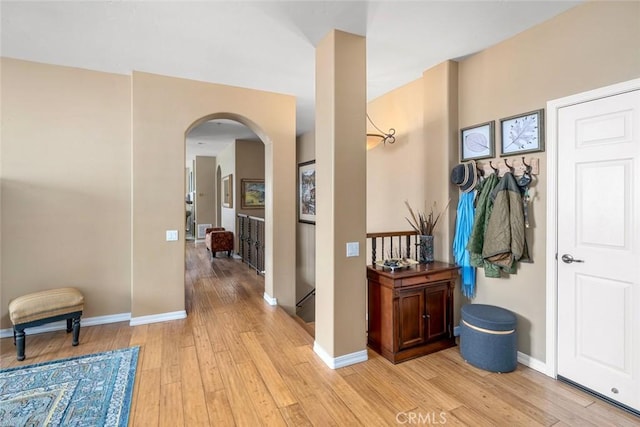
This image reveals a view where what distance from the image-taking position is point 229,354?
112 inches

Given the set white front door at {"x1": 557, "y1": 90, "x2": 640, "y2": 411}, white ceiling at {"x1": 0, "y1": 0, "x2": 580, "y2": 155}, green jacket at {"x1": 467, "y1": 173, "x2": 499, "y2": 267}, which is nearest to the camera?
white front door at {"x1": 557, "y1": 90, "x2": 640, "y2": 411}

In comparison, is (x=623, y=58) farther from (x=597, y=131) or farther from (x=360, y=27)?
(x=360, y=27)

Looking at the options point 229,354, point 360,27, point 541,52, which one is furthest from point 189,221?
point 541,52

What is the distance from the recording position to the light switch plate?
2703 millimetres

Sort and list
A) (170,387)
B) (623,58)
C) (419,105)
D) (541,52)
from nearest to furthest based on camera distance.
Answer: (623,58) → (170,387) → (541,52) → (419,105)

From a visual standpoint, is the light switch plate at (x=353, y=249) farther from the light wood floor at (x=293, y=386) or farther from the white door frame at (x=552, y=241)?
the white door frame at (x=552, y=241)

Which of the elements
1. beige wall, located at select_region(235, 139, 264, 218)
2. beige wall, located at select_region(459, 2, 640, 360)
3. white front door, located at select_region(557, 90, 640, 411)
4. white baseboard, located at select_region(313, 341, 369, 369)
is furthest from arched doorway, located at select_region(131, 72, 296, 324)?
beige wall, located at select_region(235, 139, 264, 218)

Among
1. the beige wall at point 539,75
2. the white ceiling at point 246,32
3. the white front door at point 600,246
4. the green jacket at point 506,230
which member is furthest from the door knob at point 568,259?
the white ceiling at point 246,32

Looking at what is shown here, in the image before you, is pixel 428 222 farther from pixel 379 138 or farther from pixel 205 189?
pixel 205 189

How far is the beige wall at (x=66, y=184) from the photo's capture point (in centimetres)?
323

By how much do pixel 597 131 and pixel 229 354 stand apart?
3.50 metres

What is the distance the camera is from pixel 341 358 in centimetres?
266

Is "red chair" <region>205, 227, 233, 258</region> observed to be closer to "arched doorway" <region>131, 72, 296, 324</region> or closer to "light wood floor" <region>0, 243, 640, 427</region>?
"arched doorway" <region>131, 72, 296, 324</region>

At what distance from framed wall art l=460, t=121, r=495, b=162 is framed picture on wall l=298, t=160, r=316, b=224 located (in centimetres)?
340
